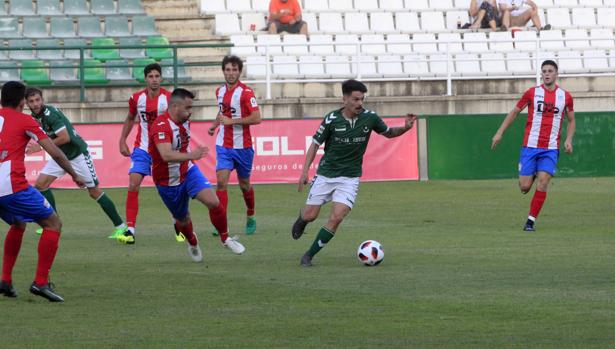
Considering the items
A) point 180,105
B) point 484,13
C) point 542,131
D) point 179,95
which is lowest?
point 542,131

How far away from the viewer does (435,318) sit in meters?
9.52

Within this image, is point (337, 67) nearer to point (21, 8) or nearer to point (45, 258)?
point (21, 8)

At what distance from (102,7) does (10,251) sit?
2087cm

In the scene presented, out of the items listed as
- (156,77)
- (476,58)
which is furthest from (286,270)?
(476,58)

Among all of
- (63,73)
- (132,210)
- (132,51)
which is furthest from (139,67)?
(132,210)

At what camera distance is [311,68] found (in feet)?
93.6

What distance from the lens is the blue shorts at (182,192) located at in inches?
523

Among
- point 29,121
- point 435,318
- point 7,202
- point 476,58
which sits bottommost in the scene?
point 435,318

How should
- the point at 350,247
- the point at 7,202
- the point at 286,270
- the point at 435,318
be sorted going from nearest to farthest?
1. the point at 435,318
2. the point at 7,202
3. the point at 286,270
4. the point at 350,247

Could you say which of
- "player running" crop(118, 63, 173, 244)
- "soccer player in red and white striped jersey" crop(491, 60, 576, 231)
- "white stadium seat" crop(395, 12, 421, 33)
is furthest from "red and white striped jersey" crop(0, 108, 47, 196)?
"white stadium seat" crop(395, 12, 421, 33)

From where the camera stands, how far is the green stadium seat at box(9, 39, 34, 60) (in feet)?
92.9

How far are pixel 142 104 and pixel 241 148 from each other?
143cm

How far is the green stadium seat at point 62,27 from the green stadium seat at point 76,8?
63 centimetres

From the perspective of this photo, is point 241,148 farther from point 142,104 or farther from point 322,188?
point 322,188
